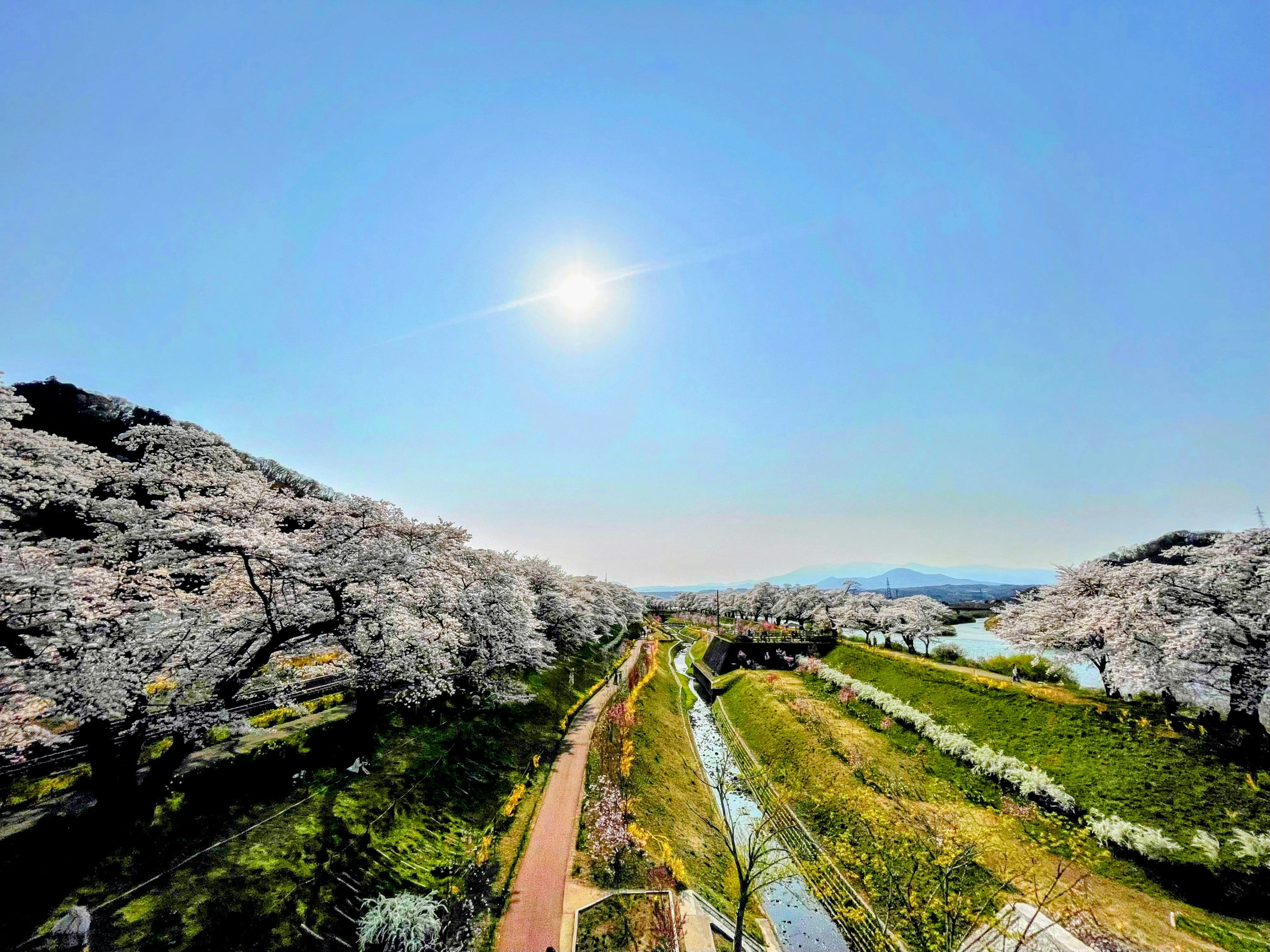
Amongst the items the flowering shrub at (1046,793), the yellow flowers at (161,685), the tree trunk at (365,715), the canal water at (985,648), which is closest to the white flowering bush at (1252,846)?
the flowering shrub at (1046,793)

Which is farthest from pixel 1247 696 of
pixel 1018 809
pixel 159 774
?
pixel 159 774

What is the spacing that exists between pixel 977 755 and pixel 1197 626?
507 inches

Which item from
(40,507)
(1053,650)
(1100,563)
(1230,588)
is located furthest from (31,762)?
(1100,563)

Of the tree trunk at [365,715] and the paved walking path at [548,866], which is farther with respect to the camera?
the tree trunk at [365,715]

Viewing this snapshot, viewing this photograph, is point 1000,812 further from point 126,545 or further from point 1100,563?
point 126,545

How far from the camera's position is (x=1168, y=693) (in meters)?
25.6

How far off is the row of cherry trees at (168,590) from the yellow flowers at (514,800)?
261 inches

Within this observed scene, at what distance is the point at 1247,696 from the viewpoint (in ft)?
70.7

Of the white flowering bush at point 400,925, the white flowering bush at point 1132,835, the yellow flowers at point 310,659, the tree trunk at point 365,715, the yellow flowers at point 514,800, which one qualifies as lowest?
the white flowering bush at point 1132,835

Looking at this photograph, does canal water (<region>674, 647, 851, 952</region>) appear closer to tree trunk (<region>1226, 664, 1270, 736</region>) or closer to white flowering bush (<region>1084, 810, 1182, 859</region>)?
white flowering bush (<region>1084, 810, 1182, 859</region>)

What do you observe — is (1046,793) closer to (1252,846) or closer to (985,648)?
(1252,846)

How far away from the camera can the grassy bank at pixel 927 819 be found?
55.6 ft

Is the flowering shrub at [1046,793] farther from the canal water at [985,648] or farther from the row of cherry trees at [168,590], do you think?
the row of cherry trees at [168,590]

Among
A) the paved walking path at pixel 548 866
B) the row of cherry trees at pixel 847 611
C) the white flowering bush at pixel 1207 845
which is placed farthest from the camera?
the row of cherry trees at pixel 847 611
